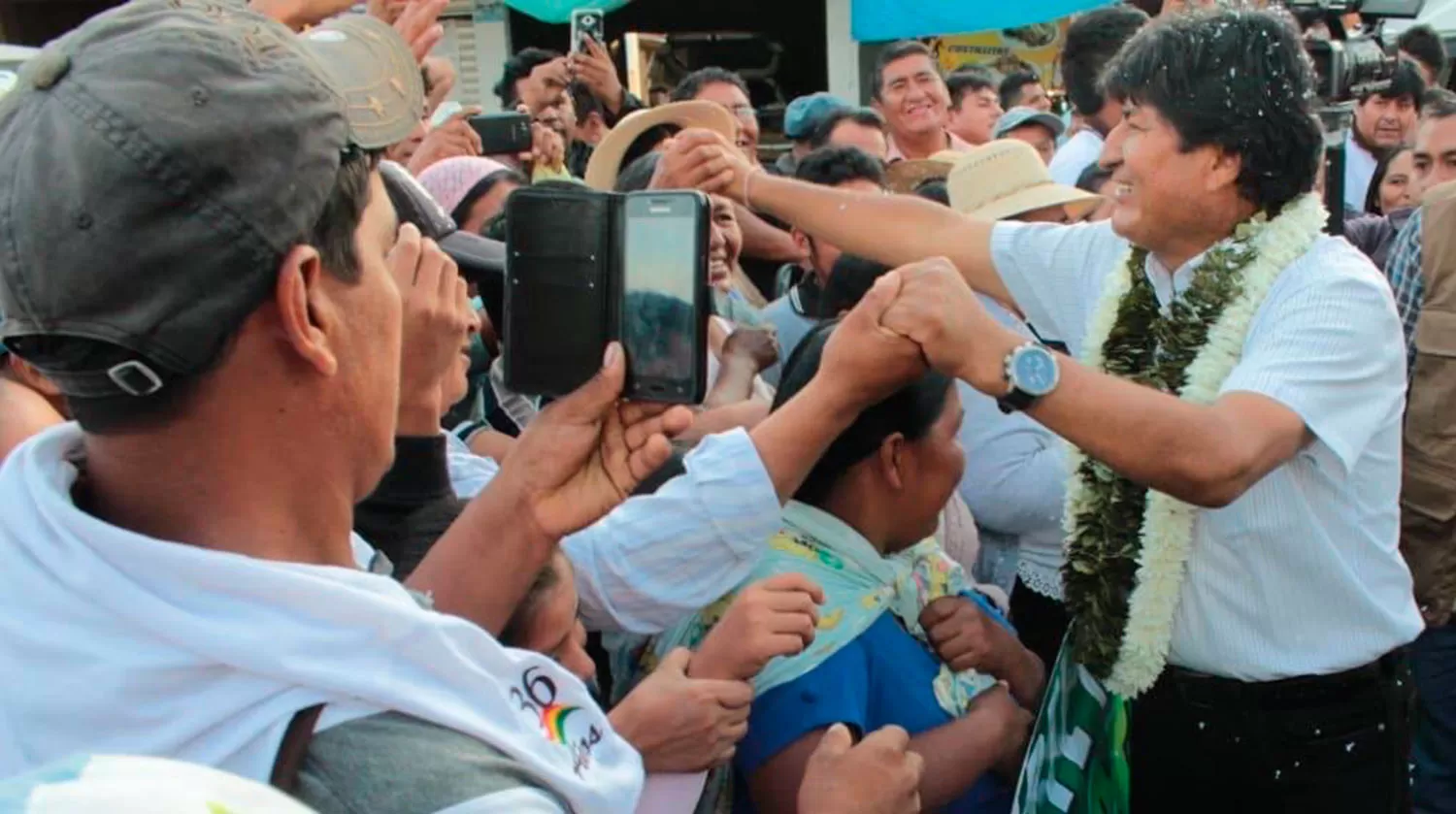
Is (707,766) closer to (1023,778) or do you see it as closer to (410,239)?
(1023,778)

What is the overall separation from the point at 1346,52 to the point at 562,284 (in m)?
2.88

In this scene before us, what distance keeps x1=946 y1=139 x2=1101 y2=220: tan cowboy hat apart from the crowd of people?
0.01m

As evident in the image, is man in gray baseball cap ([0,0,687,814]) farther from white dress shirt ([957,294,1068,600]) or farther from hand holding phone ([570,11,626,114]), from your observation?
hand holding phone ([570,11,626,114])

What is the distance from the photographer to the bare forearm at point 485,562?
1.42 metres

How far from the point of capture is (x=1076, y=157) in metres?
4.59

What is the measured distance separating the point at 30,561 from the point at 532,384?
725 millimetres

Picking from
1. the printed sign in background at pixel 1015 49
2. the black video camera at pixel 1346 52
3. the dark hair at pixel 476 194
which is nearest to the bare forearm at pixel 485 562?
the dark hair at pixel 476 194

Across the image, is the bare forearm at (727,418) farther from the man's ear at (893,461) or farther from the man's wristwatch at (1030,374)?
the man's wristwatch at (1030,374)

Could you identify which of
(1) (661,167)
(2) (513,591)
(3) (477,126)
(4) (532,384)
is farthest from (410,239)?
(3) (477,126)

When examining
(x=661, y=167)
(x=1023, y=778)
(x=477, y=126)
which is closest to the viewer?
(x=1023, y=778)

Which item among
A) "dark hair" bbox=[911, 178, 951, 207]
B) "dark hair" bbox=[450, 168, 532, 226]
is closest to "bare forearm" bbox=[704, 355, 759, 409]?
"dark hair" bbox=[450, 168, 532, 226]

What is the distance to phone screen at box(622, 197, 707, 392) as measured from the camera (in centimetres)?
148

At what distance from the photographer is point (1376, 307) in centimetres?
193

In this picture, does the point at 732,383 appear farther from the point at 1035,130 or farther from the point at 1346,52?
the point at 1035,130
